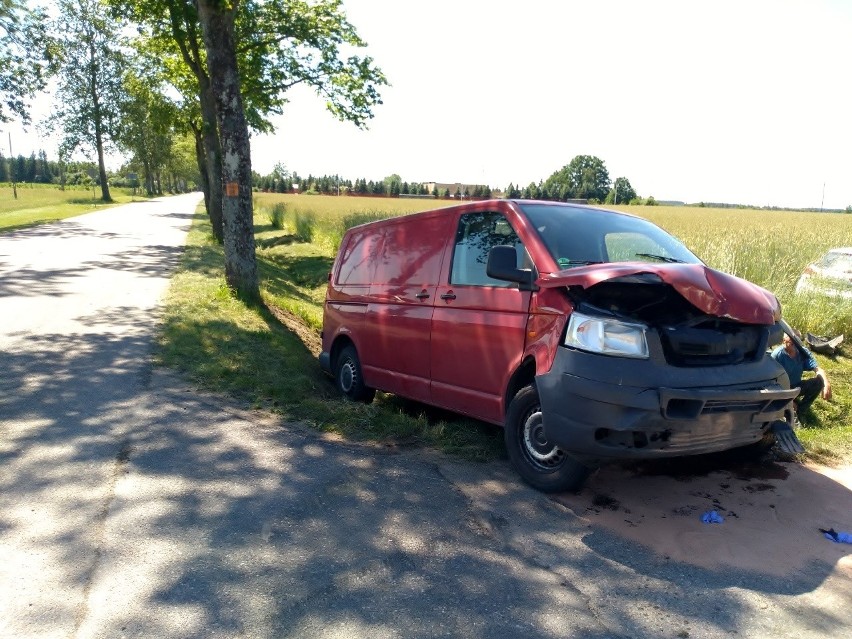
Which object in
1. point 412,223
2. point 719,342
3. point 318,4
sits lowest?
point 719,342

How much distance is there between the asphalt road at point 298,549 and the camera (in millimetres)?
3115

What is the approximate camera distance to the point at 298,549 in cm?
373

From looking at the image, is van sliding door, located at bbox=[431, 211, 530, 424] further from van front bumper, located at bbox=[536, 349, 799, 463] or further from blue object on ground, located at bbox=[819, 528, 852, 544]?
blue object on ground, located at bbox=[819, 528, 852, 544]

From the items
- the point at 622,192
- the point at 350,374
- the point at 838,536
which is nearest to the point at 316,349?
the point at 350,374

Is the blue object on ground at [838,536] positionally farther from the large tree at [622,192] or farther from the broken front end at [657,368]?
the large tree at [622,192]

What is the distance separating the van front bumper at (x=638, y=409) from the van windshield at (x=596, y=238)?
92 cm

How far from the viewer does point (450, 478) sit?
491 cm

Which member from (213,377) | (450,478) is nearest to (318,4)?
(213,377)

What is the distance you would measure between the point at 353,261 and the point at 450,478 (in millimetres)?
3321

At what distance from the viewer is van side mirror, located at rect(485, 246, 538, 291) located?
15.1ft

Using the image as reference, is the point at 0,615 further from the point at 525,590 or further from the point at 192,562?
the point at 525,590

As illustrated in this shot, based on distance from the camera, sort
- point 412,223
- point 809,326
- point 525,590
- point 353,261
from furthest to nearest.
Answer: point 809,326
point 353,261
point 412,223
point 525,590

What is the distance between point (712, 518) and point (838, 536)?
0.70m

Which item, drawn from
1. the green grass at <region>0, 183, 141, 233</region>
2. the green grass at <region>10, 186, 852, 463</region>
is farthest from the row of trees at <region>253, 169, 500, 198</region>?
the green grass at <region>10, 186, 852, 463</region>
